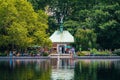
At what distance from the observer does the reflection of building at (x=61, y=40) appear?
80562 millimetres

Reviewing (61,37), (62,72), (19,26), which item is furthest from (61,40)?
(62,72)

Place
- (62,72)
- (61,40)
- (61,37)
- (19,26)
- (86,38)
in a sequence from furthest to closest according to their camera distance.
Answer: (61,37) < (61,40) < (86,38) < (19,26) < (62,72)

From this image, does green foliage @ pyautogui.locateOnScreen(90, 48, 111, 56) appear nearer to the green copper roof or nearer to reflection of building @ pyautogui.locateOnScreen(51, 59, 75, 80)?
the green copper roof

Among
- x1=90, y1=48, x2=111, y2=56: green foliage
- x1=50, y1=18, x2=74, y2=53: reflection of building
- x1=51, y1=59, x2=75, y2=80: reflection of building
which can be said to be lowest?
x1=51, y1=59, x2=75, y2=80: reflection of building

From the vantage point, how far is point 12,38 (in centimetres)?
6781

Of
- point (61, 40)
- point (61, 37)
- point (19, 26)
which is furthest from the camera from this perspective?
point (61, 37)

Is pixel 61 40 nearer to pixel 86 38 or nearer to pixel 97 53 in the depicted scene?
pixel 86 38

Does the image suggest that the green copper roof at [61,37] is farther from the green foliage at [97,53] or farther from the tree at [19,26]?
the tree at [19,26]

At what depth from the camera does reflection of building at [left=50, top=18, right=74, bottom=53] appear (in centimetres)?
8056

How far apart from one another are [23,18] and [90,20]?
13.9 meters

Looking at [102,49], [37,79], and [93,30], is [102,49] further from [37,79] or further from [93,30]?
[37,79]

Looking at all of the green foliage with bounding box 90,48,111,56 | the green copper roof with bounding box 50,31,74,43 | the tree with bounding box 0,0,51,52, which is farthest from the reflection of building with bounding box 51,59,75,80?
the green copper roof with bounding box 50,31,74,43

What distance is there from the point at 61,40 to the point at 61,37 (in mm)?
661

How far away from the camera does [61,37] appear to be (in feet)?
271
